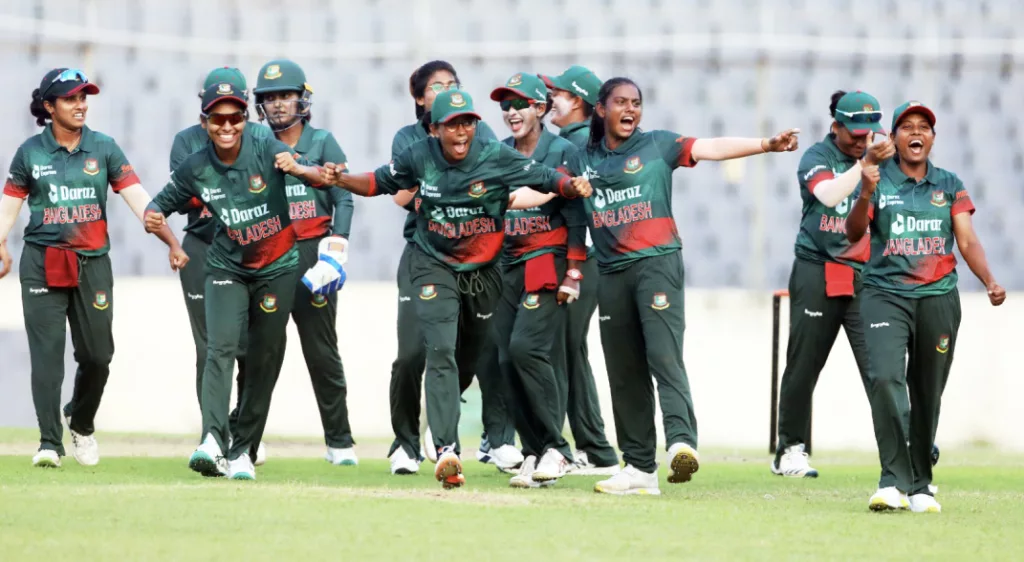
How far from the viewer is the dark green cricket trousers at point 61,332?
30.6ft

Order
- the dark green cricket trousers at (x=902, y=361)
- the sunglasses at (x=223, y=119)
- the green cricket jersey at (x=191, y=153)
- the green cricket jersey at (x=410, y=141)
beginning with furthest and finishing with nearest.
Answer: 1. the green cricket jersey at (x=191, y=153)
2. the green cricket jersey at (x=410, y=141)
3. the sunglasses at (x=223, y=119)
4. the dark green cricket trousers at (x=902, y=361)

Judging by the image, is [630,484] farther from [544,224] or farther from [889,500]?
[544,224]

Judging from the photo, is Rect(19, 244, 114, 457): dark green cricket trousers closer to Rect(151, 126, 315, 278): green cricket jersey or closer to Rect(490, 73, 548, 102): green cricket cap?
Rect(151, 126, 315, 278): green cricket jersey

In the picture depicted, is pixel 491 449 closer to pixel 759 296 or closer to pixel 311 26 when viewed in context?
pixel 759 296

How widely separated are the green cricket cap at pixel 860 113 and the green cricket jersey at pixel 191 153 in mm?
3383

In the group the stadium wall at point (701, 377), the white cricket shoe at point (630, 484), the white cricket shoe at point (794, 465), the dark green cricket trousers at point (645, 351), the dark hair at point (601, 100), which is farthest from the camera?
the stadium wall at point (701, 377)

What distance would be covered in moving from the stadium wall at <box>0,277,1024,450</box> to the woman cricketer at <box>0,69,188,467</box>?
145 inches

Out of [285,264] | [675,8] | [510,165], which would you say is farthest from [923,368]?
[675,8]

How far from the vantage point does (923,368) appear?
7422mm

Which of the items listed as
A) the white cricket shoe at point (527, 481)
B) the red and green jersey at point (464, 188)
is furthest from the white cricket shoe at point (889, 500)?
the red and green jersey at point (464, 188)

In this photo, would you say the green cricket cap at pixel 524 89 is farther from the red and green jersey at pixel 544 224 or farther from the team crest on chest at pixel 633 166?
the team crest on chest at pixel 633 166

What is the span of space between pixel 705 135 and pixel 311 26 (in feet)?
12.6

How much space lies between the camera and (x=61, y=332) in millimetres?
9422

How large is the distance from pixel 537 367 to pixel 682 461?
122 centimetres
